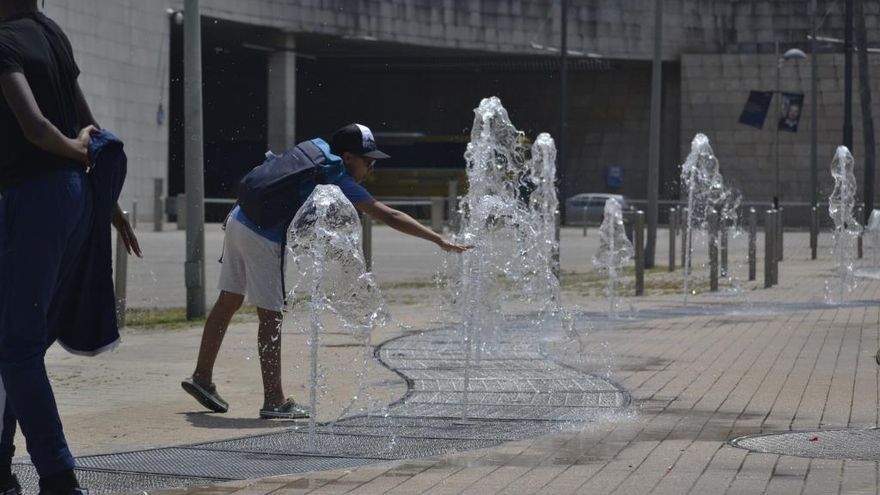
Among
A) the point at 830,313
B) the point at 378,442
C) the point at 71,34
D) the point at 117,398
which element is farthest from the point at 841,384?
the point at 71,34

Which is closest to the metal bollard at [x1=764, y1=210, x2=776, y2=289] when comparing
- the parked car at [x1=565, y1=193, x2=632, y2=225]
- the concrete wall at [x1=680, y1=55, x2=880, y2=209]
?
the parked car at [x1=565, y1=193, x2=632, y2=225]

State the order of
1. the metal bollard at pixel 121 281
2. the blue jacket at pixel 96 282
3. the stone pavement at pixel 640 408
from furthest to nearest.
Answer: the metal bollard at pixel 121 281
the stone pavement at pixel 640 408
the blue jacket at pixel 96 282

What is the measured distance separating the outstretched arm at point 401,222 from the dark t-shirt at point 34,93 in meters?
2.46

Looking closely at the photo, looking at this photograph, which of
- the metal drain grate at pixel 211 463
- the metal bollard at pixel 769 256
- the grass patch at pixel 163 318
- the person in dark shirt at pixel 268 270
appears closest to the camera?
the metal drain grate at pixel 211 463

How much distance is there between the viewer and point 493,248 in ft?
40.4

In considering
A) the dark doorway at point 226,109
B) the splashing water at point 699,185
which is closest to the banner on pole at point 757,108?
the dark doorway at point 226,109

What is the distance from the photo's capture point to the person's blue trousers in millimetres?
5078

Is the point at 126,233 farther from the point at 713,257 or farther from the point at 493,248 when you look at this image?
the point at 713,257

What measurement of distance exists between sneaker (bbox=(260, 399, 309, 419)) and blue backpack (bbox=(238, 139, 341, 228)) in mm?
885

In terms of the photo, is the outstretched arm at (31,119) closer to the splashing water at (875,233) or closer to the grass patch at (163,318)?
the grass patch at (163,318)

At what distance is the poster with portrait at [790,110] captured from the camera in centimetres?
5212

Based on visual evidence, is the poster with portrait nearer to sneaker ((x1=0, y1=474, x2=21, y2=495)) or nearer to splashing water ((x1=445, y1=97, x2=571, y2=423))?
splashing water ((x1=445, y1=97, x2=571, y2=423))

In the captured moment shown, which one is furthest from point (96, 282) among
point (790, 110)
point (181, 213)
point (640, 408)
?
point (790, 110)

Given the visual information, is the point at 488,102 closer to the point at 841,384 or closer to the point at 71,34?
the point at 841,384
